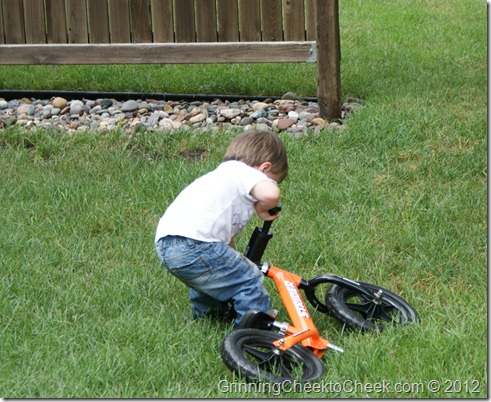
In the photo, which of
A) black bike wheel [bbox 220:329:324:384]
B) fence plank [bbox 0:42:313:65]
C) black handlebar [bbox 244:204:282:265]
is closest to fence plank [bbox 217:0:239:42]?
fence plank [bbox 0:42:313:65]

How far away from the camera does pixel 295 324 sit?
11.9 feet

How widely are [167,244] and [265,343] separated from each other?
602 mm

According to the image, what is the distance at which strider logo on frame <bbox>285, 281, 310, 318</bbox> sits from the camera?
366 cm

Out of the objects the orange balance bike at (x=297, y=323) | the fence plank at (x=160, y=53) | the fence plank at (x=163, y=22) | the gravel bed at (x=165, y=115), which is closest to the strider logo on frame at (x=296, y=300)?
the orange balance bike at (x=297, y=323)

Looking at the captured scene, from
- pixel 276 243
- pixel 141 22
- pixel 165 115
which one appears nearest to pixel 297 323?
pixel 276 243

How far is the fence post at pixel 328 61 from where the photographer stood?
6895 millimetres

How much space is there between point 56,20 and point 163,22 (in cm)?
102

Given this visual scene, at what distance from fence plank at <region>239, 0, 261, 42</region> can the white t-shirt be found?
13.1 feet

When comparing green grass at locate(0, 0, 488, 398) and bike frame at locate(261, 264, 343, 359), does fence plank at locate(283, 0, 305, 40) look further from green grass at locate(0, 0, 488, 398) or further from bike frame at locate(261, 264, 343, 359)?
bike frame at locate(261, 264, 343, 359)

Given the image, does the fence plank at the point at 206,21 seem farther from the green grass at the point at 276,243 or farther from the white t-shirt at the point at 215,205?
the white t-shirt at the point at 215,205

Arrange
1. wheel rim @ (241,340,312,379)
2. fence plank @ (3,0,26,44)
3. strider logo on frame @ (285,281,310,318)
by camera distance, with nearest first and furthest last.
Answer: wheel rim @ (241,340,312,379) < strider logo on frame @ (285,281,310,318) < fence plank @ (3,0,26,44)

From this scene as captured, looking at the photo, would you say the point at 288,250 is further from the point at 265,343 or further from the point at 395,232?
the point at 265,343

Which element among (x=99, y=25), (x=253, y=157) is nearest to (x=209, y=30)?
(x=99, y=25)

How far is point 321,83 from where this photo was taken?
697cm
